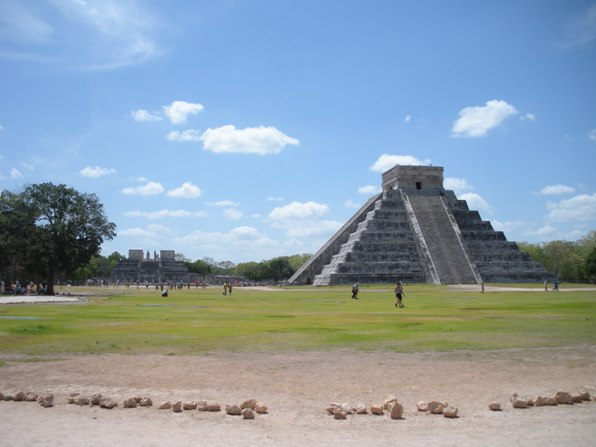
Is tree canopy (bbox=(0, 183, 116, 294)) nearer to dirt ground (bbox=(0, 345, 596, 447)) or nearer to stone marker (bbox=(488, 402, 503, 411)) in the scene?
dirt ground (bbox=(0, 345, 596, 447))

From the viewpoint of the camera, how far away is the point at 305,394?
826 centimetres

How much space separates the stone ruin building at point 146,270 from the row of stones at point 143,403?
99.8m

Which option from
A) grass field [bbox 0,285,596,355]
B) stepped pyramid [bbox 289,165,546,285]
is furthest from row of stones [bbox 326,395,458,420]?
stepped pyramid [bbox 289,165,546,285]

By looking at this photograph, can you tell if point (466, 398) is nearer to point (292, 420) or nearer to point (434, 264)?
point (292, 420)

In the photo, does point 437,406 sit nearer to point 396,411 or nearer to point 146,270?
point 396,411

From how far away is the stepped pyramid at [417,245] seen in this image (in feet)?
207

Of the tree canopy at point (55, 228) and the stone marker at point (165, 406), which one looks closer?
the stone marker at point (165, 406)

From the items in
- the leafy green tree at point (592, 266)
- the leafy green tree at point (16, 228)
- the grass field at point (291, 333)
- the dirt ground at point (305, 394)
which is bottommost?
the dirt ground at point (305, 394)

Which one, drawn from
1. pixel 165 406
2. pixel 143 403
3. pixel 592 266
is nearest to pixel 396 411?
pixel 165 406

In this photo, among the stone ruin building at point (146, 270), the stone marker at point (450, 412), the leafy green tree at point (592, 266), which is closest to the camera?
the stone marker at point (450, 412)

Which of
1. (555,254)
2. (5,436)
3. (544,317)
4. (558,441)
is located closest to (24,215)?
(544,317)

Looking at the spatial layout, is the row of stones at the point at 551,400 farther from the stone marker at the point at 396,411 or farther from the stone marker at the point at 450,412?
the stone marker at the point at 396,411

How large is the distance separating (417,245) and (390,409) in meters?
62.9

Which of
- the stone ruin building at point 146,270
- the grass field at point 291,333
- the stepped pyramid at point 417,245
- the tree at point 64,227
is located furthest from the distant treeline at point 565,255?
the grass field at point 291,333
